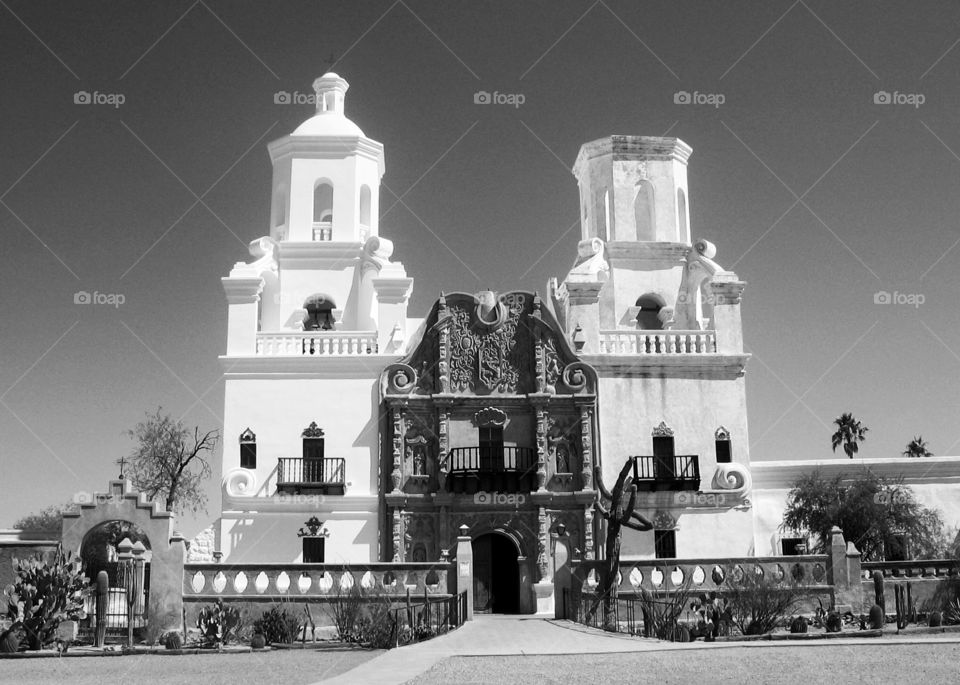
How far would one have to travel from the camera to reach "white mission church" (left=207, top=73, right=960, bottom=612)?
108ft

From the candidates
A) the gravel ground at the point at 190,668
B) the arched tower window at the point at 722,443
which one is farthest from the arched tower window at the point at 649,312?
the gravel ground at the point at 190,668

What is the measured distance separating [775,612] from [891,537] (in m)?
11.9

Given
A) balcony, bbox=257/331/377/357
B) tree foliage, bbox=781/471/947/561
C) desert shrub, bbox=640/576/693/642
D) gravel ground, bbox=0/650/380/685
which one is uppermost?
balcony, bbox=257/331/377/357

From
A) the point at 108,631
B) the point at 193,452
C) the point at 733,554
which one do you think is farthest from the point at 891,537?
the point at 193,452

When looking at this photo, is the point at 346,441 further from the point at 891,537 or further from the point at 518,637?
the point at 891,537

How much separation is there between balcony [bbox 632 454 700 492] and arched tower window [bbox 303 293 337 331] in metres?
11.1

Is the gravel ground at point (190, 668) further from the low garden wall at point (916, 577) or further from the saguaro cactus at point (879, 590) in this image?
the low garden wall at point (916, 577)

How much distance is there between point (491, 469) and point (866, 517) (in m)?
11.4

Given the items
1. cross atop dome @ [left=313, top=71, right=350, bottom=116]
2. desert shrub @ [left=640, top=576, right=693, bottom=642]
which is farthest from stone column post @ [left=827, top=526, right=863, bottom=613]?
cross atop dome @ [left=313, top=71, right=350, bottom=116]

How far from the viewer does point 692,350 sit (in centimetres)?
3538

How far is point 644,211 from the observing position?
39375 mm

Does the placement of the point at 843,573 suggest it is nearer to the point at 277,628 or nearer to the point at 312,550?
the point at 277,628

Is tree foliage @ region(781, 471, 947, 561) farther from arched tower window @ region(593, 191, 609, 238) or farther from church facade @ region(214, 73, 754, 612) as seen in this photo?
arched tower window @ region(593, 191, 609, 238)

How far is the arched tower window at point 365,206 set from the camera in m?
38.1
